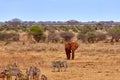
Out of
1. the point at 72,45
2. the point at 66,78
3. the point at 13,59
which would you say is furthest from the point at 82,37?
the point at 66,78

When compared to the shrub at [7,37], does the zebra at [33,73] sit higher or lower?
higher

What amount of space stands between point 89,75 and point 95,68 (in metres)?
3.92

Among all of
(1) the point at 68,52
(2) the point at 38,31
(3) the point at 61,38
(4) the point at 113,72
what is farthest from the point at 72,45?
(3) the point at 61,38

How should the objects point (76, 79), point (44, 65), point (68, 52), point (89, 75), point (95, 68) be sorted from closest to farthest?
1. point (76, 79)
2. point (89, 75)
3. point (95, 68)
4. point (44, 65)
5. point (68, 52)

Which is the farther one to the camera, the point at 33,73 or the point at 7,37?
the point at 7,37

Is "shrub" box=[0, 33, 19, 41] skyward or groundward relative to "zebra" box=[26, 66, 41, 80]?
groundward

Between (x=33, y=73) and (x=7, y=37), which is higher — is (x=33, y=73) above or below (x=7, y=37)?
above

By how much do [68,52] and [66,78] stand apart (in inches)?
554

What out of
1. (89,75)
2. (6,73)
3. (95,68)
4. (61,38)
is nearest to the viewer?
(6,73)

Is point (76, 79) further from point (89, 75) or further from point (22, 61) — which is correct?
point (22, 61)

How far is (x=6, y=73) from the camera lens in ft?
68.1

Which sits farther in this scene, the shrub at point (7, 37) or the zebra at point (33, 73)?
the shrub at point (7, 37)

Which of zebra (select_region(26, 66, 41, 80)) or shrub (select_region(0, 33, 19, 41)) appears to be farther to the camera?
shrub (select_region(0, 33, 19, 41))

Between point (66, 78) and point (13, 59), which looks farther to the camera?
point (13, 59)
